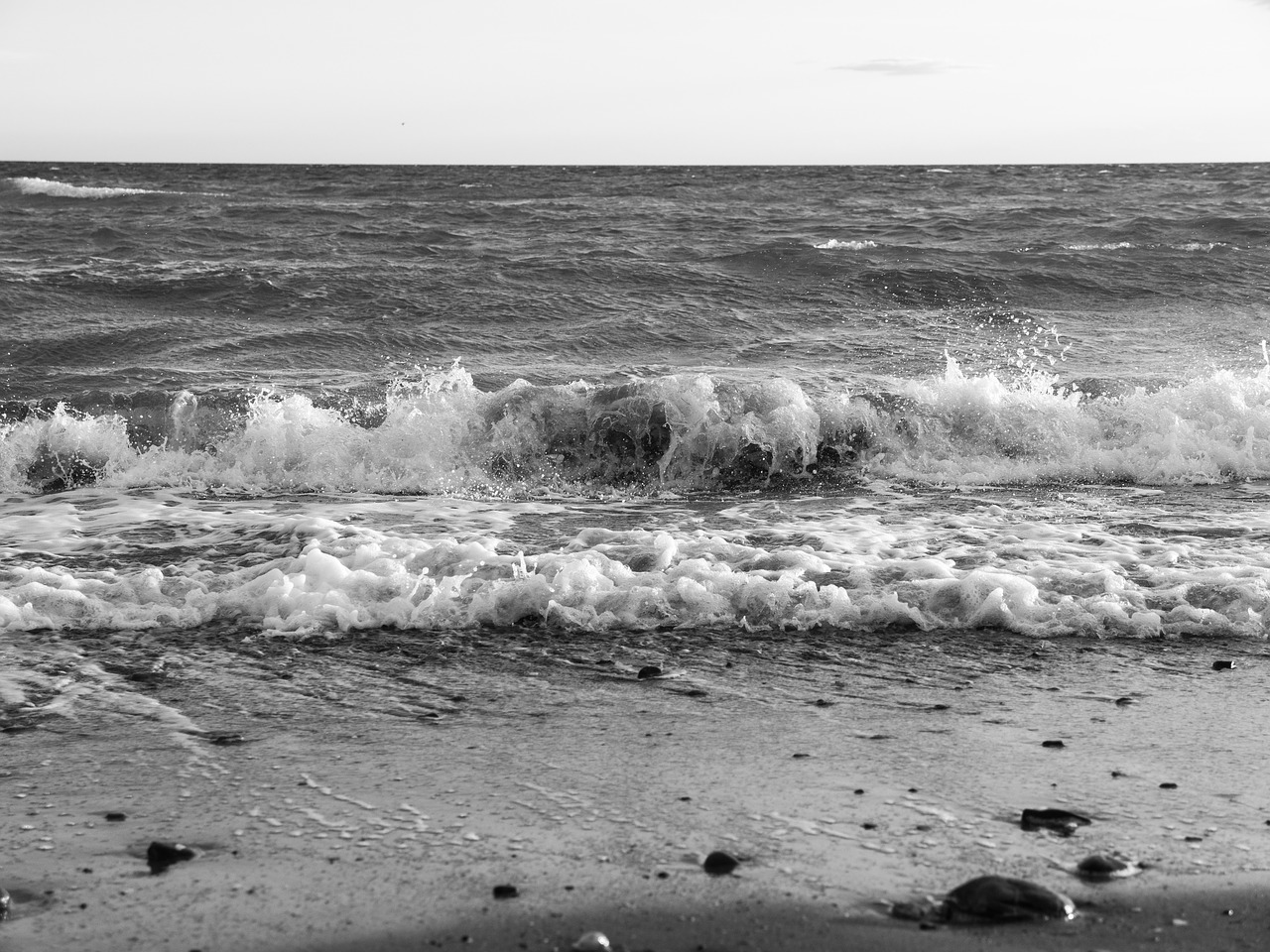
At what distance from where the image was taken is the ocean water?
4.66m

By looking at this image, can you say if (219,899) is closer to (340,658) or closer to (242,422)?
(340,658)

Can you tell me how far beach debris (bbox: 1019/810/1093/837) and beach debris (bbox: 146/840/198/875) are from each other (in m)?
1.99

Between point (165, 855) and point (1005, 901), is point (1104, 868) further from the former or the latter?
point (165, 855)

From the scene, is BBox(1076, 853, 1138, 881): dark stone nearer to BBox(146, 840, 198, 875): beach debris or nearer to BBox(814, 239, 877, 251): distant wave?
BBox(146, 840, 198, 875): beach debris

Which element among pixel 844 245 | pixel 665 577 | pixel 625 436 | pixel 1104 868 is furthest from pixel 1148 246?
pixel 1104 868

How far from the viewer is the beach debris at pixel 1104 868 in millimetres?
2605

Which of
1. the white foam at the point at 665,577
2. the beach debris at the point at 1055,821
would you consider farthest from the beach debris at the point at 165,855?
the beach debris at the point at 1055,821

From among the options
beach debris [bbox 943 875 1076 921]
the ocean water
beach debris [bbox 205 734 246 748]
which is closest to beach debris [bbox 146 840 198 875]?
beach debris [bbox 205 734 246 748]

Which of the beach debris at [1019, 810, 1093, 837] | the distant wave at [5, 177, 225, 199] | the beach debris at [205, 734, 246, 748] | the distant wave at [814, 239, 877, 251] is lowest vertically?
the beach debris at [205, 734, 246, 748]

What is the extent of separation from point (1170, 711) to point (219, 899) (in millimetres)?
2778

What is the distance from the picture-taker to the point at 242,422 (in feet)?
28.3

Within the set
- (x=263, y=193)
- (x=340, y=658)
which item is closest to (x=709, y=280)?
(x=340, y=658)

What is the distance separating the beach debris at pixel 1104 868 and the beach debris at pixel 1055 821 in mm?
146

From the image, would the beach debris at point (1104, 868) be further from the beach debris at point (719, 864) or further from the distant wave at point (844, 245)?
the distant wave at point (844, 245)
